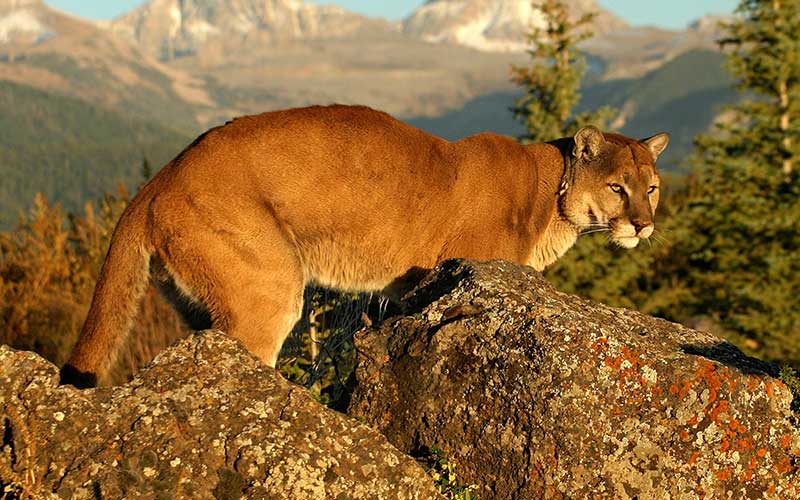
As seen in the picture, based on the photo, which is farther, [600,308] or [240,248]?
[240,248]

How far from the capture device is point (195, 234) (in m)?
5.46

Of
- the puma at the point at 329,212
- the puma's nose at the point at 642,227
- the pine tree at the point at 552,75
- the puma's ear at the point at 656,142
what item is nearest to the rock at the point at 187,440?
the puma at the point at 329,212

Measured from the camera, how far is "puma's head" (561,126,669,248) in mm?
7305

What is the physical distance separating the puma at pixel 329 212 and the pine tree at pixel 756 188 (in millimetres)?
10683

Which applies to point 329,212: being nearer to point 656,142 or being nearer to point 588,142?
point 588,142

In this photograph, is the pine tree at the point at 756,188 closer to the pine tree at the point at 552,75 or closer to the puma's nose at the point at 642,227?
the pine tree at the point at 552,75

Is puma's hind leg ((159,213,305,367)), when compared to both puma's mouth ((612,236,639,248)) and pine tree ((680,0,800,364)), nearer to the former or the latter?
puma's mouth ((612,236,639,248))

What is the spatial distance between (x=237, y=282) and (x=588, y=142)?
11.0 feet

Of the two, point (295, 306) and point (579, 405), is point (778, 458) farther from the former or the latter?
point (295, 306)

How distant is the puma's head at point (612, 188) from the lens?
7305 millimetres

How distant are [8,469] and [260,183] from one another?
256 cm

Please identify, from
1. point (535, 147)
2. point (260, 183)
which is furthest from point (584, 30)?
point (260, 183)

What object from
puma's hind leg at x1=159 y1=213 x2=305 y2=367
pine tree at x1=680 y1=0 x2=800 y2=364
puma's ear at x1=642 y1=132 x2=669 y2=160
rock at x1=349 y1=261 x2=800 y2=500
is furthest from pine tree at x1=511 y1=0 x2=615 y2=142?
rock at x1=349 y1=261 x2=800 y2=500

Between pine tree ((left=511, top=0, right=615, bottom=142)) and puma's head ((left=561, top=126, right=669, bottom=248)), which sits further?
pine tree ((left=511, top=0, right=615, bottom=142))
